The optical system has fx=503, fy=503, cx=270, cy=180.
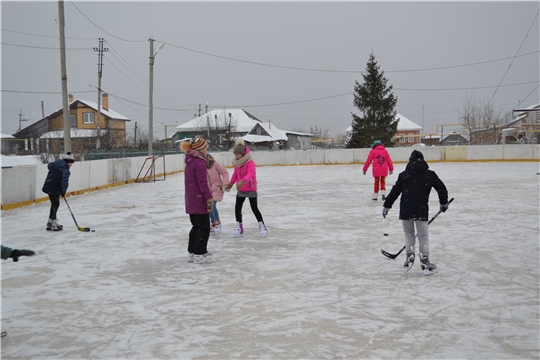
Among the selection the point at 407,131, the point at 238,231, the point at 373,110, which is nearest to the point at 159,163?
the point at 238,231

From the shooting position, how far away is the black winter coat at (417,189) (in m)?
5.68

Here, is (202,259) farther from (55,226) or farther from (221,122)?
(221,122)

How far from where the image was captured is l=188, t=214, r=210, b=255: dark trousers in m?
6.26

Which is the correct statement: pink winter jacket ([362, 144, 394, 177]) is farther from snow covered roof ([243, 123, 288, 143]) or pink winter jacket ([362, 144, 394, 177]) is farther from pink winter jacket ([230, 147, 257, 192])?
snow covered roof ([243, 123, 288, 143])

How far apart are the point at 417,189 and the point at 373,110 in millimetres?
42646

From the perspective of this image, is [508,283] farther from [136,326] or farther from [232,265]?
[136,326]

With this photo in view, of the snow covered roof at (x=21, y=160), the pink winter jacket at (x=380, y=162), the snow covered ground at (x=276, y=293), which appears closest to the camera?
the snow covered ground at (x=276, y=293)

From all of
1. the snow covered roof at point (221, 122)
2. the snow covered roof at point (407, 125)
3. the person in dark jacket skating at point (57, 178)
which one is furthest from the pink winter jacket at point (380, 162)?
the snow covered roof at point (407, 125)

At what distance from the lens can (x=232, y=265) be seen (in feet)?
20.5

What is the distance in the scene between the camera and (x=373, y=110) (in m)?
47.1

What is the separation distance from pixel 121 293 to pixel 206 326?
1.43m

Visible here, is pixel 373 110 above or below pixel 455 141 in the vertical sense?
above

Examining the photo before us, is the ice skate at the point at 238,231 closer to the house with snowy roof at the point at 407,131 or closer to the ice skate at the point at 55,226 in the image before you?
the ice skate at the point at 55,226

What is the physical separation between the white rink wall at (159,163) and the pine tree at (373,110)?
14657 millimetres
